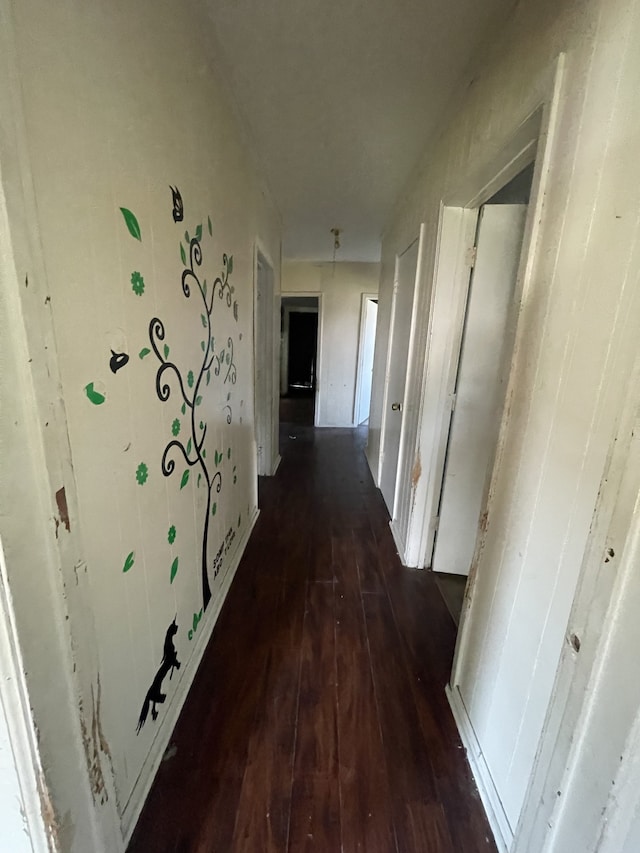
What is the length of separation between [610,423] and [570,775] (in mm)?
680

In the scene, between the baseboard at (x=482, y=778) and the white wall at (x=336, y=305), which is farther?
the white wall at (x=336, y=305)

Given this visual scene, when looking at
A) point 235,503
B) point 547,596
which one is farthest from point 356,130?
point 547,596

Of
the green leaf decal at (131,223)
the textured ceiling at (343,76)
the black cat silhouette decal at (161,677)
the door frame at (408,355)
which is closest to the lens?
the green leaf decal at (131,223)

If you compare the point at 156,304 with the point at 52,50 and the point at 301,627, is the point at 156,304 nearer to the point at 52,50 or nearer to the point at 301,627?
the point at 52,50

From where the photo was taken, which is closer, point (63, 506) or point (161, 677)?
point (63, 506)

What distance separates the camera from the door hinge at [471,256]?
183cm

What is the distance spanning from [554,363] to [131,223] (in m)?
1.09

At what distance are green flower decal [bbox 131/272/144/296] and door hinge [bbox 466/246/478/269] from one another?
156 centimetres

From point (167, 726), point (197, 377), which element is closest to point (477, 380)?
point (197, 377)

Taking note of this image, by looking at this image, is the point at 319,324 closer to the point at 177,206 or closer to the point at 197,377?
the point at 197,377

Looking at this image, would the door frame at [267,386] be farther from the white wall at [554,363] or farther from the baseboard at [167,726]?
the white wall at [554,363]

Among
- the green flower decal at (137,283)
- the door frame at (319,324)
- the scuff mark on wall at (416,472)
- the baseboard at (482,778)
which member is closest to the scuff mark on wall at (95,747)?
the green flower decal at (137,283)

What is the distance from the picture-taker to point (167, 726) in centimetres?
124

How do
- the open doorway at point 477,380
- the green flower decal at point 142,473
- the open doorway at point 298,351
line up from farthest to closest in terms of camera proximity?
the open doorway at point 298,351, the open doorway at point 477,380, the green flower decal at point 142,473
